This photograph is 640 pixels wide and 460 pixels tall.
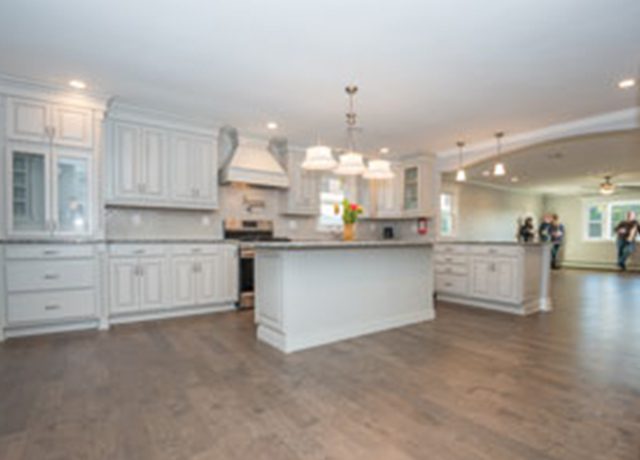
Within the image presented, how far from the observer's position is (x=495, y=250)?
4793 millimetres

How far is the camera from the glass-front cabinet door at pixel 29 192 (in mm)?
3422

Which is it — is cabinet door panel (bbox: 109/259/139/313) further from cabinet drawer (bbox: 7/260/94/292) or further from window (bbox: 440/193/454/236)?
window (bbox: 440/193/454/236)

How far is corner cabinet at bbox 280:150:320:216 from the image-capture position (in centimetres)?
550

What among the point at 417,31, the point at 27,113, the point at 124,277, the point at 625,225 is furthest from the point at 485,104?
the point at 625,225

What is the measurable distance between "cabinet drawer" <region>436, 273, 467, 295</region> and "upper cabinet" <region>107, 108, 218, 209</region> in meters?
3.72

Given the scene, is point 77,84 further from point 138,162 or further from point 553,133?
point 553,133

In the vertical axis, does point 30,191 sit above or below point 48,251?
above

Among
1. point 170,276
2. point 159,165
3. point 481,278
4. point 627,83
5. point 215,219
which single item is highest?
point 627,83

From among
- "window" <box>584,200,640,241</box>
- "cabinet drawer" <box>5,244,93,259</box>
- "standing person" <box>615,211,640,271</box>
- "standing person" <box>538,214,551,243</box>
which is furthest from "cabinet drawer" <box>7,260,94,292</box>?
"window" <box>584,200,640,241</box>

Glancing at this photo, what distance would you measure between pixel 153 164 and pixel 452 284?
4.66m

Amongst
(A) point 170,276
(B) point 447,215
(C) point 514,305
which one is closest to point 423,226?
(C) point 514,305

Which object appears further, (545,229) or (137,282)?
(545,229)

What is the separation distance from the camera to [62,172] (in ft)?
11.9

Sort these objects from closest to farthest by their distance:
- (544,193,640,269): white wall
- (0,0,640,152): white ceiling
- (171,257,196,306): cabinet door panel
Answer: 1. (0,0,640,152): white ceiling
2. (171,257,196,306): cabinet door panel
3. (544,193,640,269): white wall
